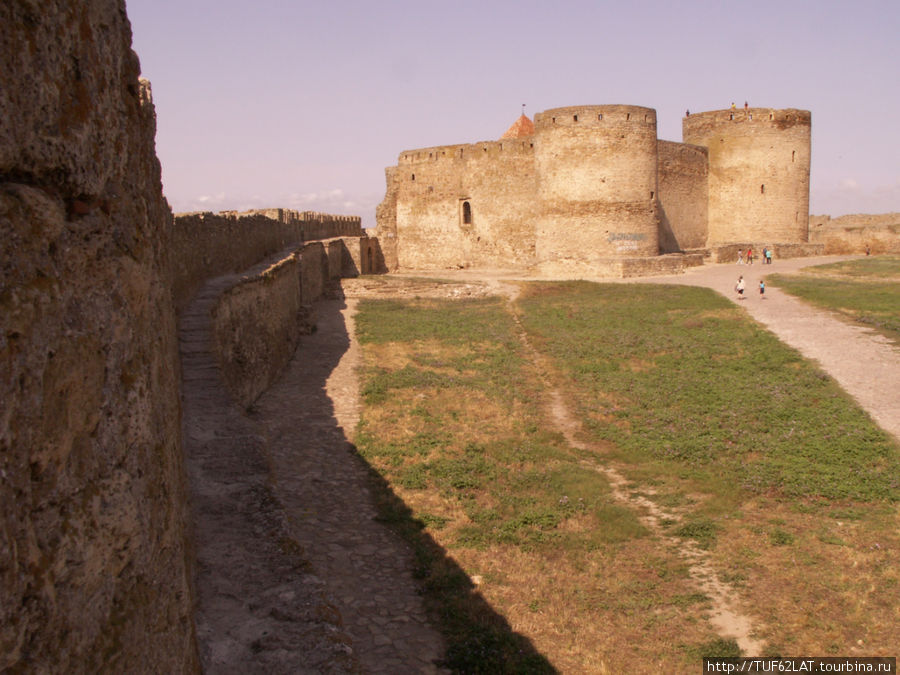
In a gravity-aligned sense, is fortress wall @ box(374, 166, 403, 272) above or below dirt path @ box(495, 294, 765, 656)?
above

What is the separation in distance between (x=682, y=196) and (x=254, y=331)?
23.5 metres

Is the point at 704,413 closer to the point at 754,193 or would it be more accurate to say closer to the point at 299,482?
the point at 299,482

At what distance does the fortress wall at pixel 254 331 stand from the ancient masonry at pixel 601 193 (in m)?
13.4

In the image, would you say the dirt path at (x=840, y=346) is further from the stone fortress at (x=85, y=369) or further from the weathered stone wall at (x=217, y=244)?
the stone fortress at (x=85, y=369)

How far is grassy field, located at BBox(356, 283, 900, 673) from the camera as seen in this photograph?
4848 mm

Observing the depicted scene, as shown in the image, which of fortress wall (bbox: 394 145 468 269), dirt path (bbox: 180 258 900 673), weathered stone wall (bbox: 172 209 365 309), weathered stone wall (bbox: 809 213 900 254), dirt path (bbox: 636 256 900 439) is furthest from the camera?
weathered stone wall (bbox: 809 213 900 254)

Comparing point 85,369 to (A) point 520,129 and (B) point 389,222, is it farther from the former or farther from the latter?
(A) point 520,129

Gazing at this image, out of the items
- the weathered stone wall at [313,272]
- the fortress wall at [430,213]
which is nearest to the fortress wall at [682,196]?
the fortress wall at [430,213]

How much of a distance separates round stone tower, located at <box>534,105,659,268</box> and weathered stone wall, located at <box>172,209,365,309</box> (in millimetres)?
9829

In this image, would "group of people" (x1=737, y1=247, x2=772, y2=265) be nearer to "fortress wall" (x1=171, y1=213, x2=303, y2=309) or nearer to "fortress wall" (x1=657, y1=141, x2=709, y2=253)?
"fortress wall" (x1=657, y1=141, x2=709, y2=253)

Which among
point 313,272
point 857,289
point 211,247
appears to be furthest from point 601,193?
point 211,247

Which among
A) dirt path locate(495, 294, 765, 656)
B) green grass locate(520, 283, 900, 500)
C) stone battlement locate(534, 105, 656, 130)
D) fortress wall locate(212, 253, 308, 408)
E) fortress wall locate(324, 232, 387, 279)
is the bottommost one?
dirt path locate(495, 294, 765, 656)

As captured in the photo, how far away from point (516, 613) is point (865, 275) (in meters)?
22.0

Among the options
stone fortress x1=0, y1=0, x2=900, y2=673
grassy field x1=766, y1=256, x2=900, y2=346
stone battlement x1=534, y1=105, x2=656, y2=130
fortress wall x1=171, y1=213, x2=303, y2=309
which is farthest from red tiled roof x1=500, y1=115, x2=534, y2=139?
stone fortress x1=0, y1=0, x2=900, y2=673
